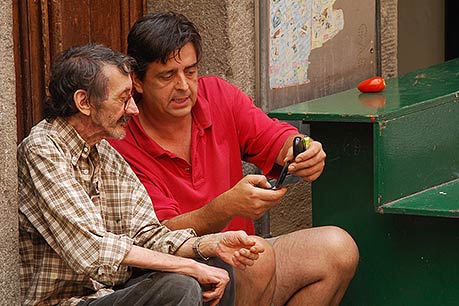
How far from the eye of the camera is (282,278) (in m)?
A: 4.70

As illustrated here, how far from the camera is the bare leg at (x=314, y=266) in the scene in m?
4.61

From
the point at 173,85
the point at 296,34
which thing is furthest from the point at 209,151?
the point at 296,34

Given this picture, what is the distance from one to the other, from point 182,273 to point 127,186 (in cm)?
41

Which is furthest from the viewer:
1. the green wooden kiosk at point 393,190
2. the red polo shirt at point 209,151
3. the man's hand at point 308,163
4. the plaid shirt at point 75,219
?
the green wooden kiosk at point 393,190

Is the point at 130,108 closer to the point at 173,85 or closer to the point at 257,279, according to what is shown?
the point at 173,85

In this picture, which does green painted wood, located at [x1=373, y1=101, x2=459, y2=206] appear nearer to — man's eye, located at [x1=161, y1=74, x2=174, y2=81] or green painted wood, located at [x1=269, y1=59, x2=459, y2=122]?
green painted wood, located at [x1=269, y1=59, x2=459, y2=122]

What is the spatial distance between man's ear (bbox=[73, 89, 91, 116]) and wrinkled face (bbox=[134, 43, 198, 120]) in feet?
1.76

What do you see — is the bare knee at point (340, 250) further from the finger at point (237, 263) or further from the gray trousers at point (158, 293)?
the gray trousers at point (158, 293)

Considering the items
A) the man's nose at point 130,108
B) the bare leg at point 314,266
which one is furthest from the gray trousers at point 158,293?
the bare leg at point 314,266

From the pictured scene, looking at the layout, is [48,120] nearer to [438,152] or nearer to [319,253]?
[319,253]

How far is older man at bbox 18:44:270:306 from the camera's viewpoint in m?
3.84

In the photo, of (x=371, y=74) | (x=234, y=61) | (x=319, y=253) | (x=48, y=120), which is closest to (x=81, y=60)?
(x=48, y=120)

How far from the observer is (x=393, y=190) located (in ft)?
16.1

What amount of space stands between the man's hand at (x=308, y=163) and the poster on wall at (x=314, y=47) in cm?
146
